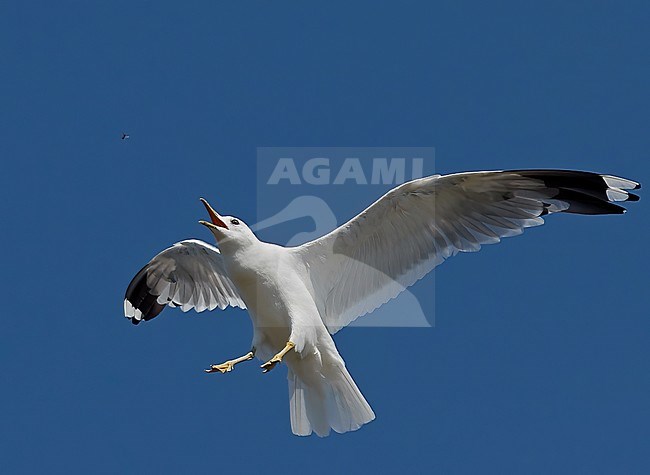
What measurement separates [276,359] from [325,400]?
53.7 inches

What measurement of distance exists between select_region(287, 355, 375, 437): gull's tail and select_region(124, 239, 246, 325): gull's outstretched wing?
191 cm

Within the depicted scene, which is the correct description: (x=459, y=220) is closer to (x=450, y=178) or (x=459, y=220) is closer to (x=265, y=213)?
(x=450, y=178)

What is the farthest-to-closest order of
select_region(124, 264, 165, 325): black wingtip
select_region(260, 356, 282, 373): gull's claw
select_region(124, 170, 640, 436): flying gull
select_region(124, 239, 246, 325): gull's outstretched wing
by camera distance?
select_region(124, 264, 165, 325): black wingtip, select_region(124, 239, 246, 325): gull's outstretched wing, select_region(124, 170, 640, 436): flying gull, select_region(260, 356, 282, 373): gull's claw

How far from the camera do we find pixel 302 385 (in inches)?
458

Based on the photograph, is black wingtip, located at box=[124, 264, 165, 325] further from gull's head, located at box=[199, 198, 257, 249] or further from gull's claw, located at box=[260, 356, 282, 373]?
gull's claw, located at box=[260, 356, 282, 373]

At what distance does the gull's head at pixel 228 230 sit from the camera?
36.4 feet

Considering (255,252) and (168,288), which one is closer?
(255,252)

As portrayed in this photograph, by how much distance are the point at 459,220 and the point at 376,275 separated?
912mm

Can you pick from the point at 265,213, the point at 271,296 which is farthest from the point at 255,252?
the point at 265,213

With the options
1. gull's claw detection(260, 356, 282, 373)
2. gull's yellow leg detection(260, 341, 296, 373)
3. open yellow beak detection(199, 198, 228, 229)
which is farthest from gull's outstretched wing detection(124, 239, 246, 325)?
gull's claw detection(260, 356, 282, 373)

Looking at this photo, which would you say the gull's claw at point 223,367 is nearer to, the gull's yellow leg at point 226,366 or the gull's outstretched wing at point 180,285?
the gull's yellow leg at point 226,366

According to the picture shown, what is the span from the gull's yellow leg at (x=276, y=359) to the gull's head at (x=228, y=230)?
998 mm

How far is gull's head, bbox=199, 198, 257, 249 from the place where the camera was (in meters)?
11.1

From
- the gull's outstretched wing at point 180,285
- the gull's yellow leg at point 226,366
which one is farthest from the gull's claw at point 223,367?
the gull's outstretched wing at point 180,285
